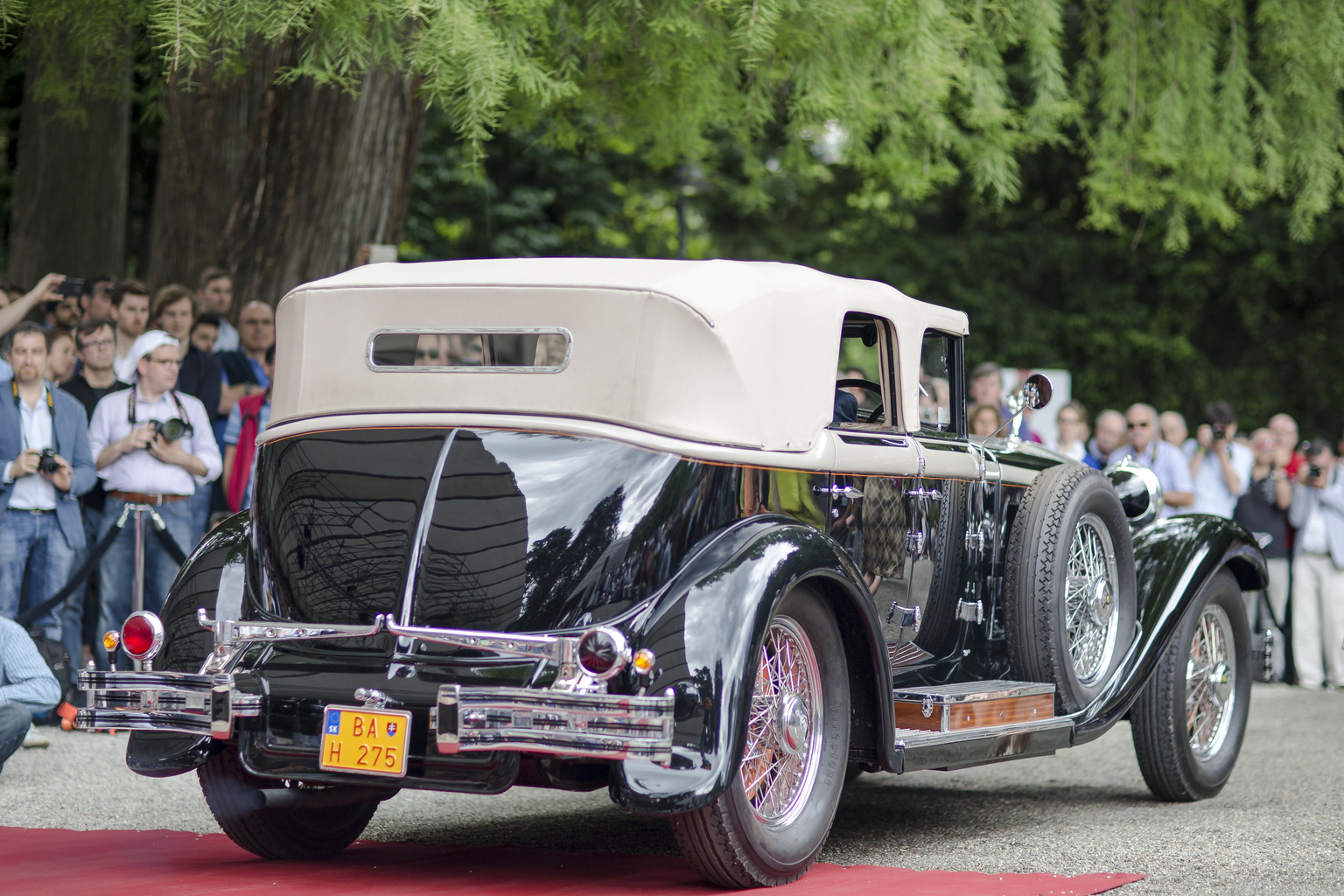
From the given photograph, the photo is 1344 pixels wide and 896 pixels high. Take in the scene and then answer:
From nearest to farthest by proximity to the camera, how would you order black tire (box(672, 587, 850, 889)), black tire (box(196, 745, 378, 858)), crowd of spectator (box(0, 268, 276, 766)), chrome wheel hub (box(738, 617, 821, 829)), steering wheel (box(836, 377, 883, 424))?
black tire (box(672, 587, 850, 889)) < chrome wheel hub (box(738, 617, 821, 829)) < black tire (box(196, 745, 378, 858)) < steering wheel (box(836, 377, 883, 424)) < crowd of spectator (box(0, 268, 276, 766))

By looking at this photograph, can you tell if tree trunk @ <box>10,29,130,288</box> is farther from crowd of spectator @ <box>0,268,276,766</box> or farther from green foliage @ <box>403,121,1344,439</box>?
green foliage @ <box>403,121,1344,439</box>

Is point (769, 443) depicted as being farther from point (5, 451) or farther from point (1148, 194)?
point (1148, 194)

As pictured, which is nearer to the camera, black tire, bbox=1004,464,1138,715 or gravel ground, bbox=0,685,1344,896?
gravel ground, bbox=0,685,1344,896

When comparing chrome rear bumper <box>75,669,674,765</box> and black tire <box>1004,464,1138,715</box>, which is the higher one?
black tire <box>1004,464,1138,715</box>

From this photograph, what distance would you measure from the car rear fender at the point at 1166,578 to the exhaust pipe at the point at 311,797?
2.80 m

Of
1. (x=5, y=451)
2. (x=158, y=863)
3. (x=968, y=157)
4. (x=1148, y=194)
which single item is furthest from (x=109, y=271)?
(x=158, y=863)

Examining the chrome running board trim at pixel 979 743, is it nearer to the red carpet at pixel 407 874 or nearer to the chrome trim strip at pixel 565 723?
the red carpet at pixel 407 874

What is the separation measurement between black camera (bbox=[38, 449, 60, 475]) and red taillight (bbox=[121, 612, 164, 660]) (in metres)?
3.49

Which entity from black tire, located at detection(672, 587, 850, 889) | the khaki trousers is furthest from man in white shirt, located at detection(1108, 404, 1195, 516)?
black tire, located at detection(672, 587, 850, 889)

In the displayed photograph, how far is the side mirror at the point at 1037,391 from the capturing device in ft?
21.9

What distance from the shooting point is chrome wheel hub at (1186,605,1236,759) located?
24.2 feet

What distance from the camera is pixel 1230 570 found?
7.71 meters

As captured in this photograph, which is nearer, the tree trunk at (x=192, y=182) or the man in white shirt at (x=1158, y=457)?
the tree trunk at (x=192, y=182)

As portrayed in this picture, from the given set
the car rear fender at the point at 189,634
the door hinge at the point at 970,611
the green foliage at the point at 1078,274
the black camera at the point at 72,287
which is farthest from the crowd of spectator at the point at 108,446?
the green foliage at the point at 1078,274
